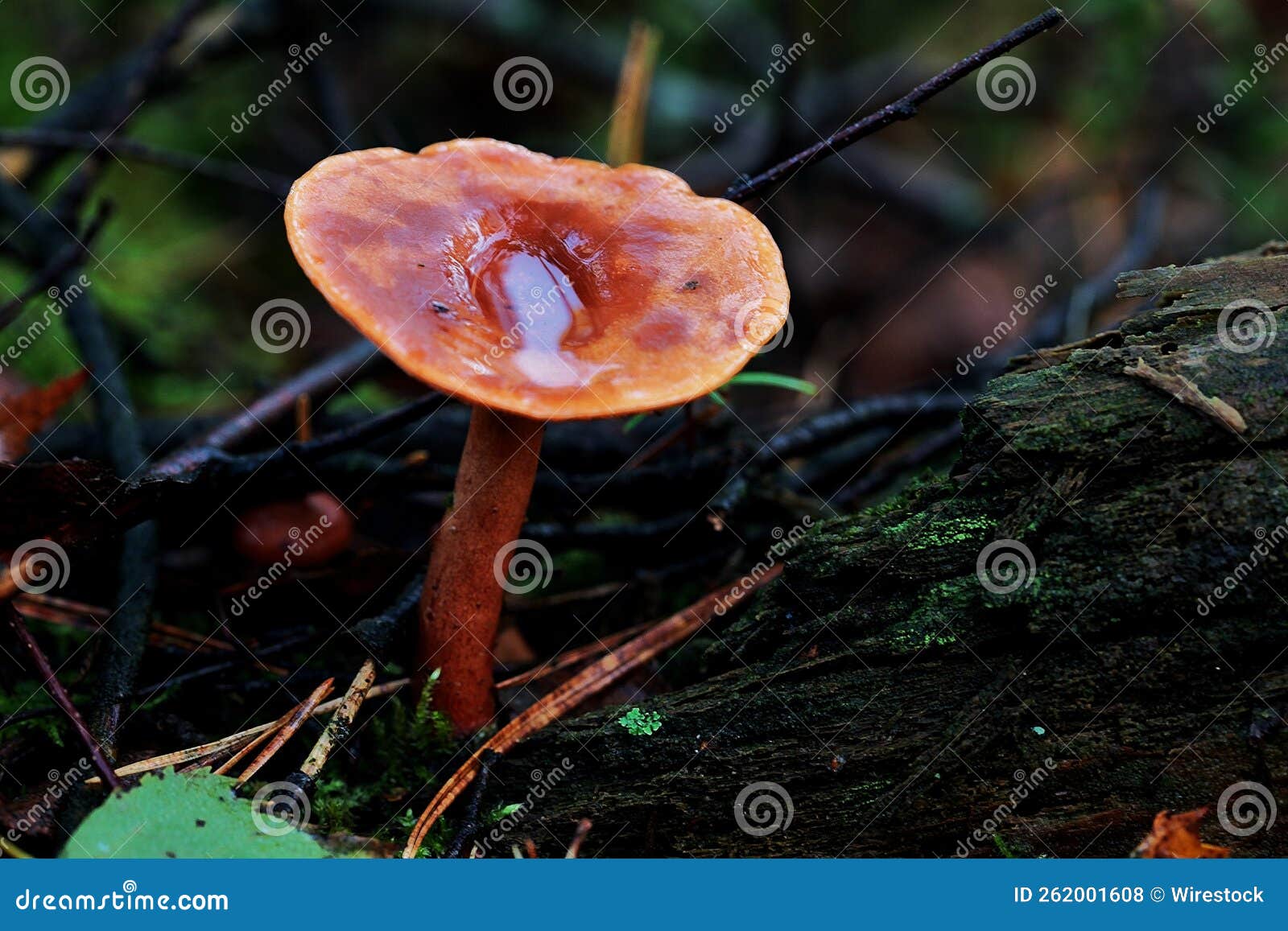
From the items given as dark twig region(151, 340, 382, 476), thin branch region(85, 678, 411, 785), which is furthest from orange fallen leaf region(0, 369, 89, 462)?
thin branch region(85, 678, 411, 785)

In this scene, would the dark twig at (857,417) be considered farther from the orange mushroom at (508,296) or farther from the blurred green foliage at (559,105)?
the blurred green foliage at (559,105)

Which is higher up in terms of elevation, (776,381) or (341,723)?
(776,381)

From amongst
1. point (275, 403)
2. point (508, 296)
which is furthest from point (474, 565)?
point (275, 403)

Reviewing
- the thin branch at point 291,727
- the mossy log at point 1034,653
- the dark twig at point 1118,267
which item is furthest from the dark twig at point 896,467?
the thin branch at point 291,727

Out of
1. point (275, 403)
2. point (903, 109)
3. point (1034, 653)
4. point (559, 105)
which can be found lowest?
point (275, 403)

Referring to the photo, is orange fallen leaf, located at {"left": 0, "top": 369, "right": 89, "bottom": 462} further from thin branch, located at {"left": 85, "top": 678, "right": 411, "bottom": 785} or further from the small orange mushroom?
thin branch, located at {"left": 85, "top": 678, "right": 411, "bottom": 785}

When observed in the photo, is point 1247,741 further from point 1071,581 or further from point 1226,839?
point 1071,581

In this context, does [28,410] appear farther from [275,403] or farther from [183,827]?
[183,827]
